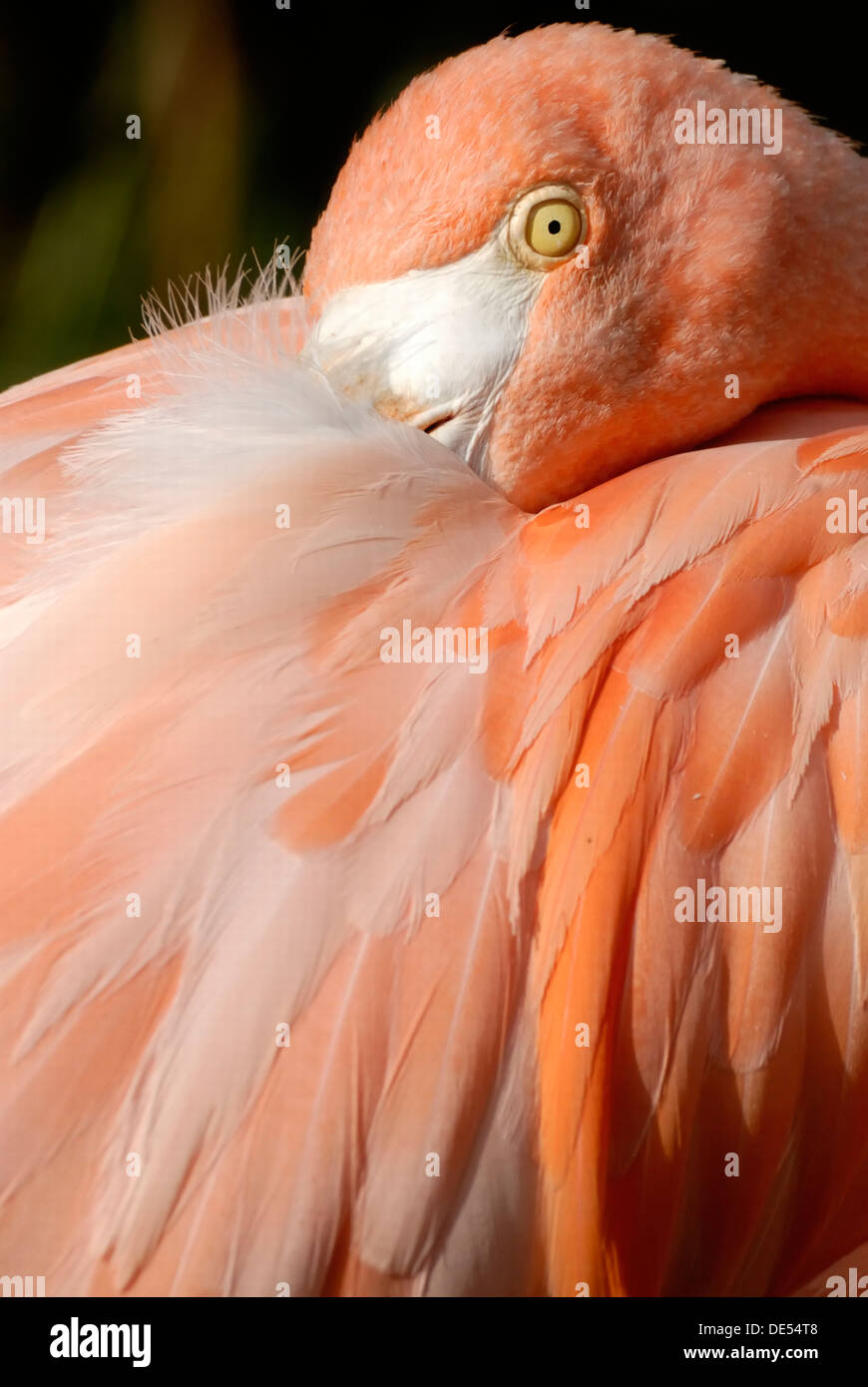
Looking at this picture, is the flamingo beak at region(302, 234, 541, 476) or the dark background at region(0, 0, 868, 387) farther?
the dark background at region(0, 0, 868, 387)

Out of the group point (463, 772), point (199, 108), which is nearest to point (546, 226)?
point (463, 772)

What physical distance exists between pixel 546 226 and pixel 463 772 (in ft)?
1.86

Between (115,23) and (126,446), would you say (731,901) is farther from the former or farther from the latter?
(115,23)

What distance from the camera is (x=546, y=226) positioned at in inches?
53.1

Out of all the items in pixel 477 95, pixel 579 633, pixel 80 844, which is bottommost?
pixel 80 844

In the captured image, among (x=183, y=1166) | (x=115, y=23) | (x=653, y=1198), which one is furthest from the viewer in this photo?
(x=115, y=23)

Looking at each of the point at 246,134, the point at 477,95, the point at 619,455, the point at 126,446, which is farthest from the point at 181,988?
the point at 246,134

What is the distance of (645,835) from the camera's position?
3.70 ft

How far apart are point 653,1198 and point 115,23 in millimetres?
2565

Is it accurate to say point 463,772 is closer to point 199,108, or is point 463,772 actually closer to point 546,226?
point 546,226

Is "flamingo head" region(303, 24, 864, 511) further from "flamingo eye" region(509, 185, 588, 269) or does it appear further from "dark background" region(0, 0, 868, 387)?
"dark background" region(0, 0, 868, 387)

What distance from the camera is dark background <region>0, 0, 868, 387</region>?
9.09 feet

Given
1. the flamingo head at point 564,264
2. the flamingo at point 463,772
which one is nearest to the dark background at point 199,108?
the flamingo head at point 564,264

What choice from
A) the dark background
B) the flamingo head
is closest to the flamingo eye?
the flamingo head
